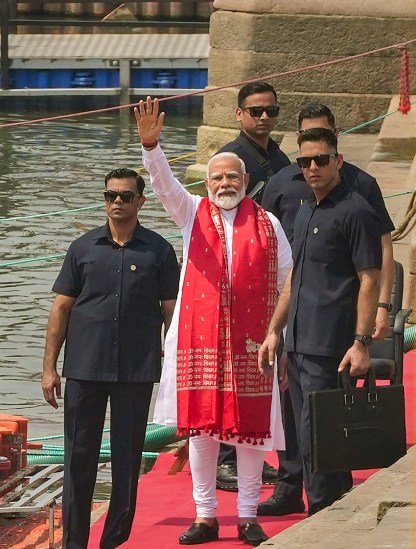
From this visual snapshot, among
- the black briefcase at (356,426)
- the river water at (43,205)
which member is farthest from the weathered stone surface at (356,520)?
the river water at (43,205)

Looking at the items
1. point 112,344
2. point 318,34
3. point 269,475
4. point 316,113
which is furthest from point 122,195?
point 318,34

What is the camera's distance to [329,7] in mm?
19500

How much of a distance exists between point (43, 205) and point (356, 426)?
1367 centimetres

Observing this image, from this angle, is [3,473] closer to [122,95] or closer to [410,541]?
[410,541]

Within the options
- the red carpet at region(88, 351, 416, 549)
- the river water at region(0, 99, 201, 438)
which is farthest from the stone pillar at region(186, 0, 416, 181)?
the red carpet at region(88, 351, 416, 549)

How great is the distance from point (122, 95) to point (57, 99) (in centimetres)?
120

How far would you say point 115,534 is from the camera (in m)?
6.93

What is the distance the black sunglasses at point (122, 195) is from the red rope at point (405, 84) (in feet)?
38.0

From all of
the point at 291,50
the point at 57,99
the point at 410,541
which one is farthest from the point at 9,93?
the point at 410,541

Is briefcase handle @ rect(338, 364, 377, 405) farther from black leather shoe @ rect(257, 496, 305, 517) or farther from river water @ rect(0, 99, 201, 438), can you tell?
river water @ rect(0, 99, 201, 438)

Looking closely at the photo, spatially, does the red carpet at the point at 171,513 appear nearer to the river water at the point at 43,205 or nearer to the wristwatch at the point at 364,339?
the wristwatch at the point at 364,339

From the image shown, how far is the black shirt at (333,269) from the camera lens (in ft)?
21.5

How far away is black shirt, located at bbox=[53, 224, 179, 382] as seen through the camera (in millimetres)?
6883

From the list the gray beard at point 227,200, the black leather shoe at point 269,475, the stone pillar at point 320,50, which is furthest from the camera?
the stone pillar at point 320,50
